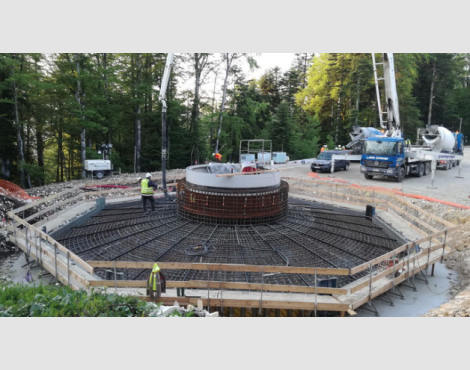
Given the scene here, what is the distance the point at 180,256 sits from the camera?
948cm

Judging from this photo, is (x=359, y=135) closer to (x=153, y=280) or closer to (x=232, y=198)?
(x=232, y=198)

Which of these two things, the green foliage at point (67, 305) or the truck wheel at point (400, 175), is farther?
the truck wheel at point (400, 175)

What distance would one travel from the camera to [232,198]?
1135 cm

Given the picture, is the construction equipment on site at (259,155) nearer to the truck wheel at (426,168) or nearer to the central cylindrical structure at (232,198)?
the central cylindrical structure at (232,198)

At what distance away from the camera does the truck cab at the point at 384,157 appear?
21719 mm

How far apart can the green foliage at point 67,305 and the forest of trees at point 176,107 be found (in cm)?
1839

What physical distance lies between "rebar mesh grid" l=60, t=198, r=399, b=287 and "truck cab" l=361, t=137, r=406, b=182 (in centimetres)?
975

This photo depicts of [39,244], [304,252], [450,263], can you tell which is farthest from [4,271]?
[450,263]

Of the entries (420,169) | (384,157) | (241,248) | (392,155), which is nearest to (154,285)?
(241,248)

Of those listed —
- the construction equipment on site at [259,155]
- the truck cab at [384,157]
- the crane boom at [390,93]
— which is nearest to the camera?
the construction equipment on site at [259,155]

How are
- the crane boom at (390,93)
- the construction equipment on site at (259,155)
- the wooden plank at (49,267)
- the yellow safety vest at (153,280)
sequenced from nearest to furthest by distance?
Result: the yellow safety vest at (153,280) → the wooden plank at (49,267) → the construction equipment on site at (259,155) → the crane boom at (390,93)

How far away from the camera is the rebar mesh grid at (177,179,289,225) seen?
448 inches

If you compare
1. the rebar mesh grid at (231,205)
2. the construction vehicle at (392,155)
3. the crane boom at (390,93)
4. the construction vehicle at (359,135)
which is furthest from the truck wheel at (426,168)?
the rebar mesh grid at (231,205)

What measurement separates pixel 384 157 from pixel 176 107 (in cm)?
1685
